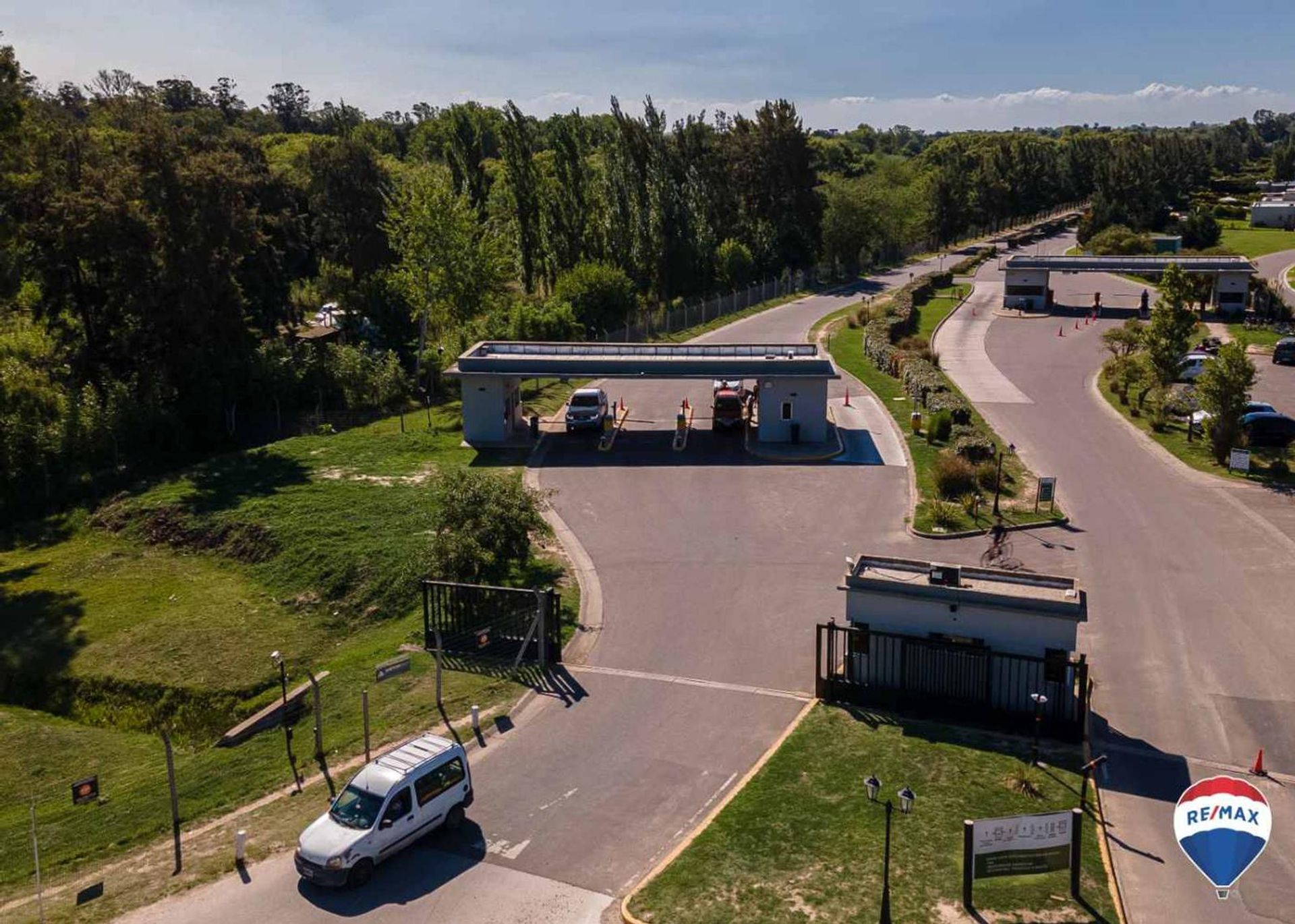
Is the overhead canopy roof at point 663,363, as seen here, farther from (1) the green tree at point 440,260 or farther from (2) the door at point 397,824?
(2) the door at point 397,824

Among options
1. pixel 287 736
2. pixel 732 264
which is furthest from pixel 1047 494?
pixel 732 264

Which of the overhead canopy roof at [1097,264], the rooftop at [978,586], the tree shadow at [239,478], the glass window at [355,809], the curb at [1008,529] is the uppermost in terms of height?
the overhead canopy roof at [1097,264]

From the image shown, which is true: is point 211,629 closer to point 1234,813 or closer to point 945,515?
point 945,515

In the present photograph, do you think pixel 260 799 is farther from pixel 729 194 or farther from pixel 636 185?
pixel 729 194

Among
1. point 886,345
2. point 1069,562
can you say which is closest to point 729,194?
point 886,345

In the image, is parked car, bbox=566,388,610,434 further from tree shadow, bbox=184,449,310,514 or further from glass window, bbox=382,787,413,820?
glass window, bbox=382,787,413,820

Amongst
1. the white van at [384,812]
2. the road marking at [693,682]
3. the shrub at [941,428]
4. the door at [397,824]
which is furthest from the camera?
the shrub at [941,428]

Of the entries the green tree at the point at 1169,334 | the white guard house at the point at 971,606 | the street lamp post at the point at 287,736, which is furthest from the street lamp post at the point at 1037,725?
the green tree at the point at 1169,334
